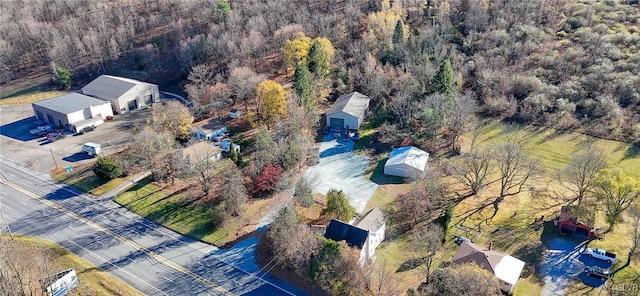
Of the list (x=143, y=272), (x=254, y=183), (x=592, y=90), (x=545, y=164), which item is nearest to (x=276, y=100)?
(x=254, y=183)

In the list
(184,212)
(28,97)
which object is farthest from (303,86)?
(28,97)

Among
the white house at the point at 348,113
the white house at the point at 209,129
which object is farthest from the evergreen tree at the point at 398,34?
the white house at the point at 209,129

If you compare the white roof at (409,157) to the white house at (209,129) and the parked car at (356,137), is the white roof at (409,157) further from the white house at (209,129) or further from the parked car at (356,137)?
the white house at (209,129)

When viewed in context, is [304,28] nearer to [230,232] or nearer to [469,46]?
[469,46]

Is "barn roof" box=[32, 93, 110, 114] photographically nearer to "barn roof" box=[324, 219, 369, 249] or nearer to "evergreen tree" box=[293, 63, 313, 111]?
"evergreen tree" box=[293, 63, 313, 111]

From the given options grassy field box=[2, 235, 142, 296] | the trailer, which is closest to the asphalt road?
grassy field box=[2, 235, 142, 296]
